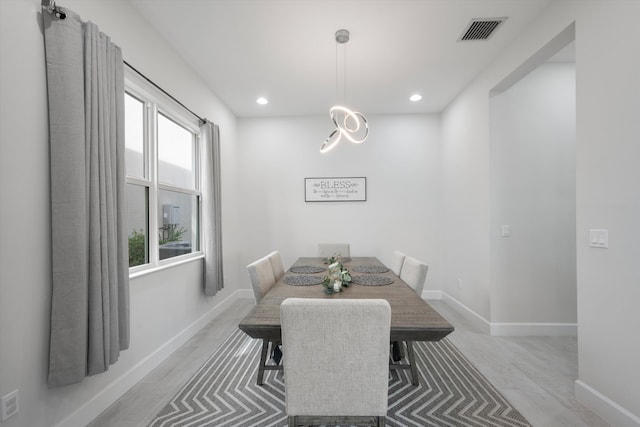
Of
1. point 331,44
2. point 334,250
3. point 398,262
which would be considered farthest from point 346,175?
point 331,44

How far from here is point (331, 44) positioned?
8.69 feet

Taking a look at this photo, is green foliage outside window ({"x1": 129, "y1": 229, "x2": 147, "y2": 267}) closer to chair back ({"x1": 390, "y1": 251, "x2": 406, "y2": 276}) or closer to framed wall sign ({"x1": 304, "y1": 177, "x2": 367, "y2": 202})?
chair back ({"x1": 390, "y1": 251, "x2": 406, "y2": 276})

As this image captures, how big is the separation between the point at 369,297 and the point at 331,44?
2.22 metres

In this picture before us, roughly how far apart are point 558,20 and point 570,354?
272 cm

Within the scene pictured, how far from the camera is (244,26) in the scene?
7.86 ft

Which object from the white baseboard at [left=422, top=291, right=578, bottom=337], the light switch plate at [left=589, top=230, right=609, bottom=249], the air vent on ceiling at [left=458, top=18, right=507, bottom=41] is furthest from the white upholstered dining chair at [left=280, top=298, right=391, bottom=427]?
the air vent on ceiling at [left=458, top=18, right=507, bottom=41]

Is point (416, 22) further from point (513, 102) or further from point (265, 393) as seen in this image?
point (265, 393)

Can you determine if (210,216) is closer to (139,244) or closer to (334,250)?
(139,244)

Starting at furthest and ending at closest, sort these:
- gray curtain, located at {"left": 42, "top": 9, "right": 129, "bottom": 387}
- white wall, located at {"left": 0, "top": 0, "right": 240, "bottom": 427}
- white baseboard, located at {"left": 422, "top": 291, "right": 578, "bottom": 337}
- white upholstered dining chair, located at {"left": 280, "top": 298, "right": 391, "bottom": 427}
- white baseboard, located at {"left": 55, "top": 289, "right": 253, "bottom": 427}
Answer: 1. white baseboard, located at {"left": 422, "top": 291, "right": 578, "bottom": 337}
2. white baseboard, located at {"left": 55, "top": 289, "right": 253, "bottom": 427}
3. gray curtain, located at {"left": 42, "top": 9, "right": 129, "bottom": 387}
4. white wall, located at {"left": 0, "top": 0, "right": 240, "bottom": 427}
5. white upholstered dining chair, located at {"left": 280, "top": 298, "right": 391, "bottom": 427}

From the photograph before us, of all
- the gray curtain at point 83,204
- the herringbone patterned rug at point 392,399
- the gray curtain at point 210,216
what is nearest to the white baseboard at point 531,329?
the herringbone patterned rug at point 392,399

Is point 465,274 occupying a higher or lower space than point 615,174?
lower

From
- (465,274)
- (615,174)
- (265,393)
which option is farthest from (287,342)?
(465,274)

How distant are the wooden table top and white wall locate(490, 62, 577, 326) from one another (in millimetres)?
1563

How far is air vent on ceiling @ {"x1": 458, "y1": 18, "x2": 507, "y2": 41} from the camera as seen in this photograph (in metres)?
2.35
